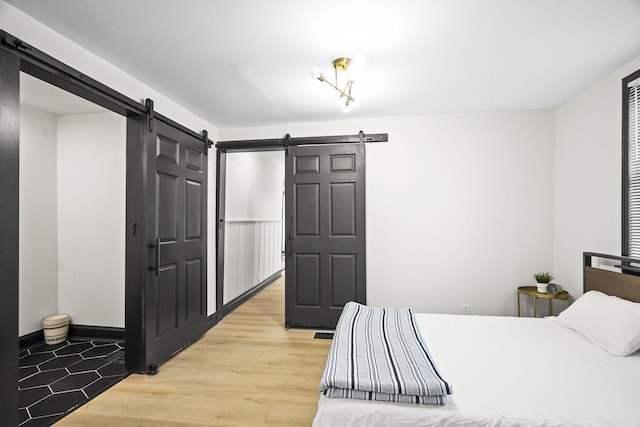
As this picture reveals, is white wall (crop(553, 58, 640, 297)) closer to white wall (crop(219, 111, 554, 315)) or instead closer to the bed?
white wall (crop(219, 111, 554, 315))

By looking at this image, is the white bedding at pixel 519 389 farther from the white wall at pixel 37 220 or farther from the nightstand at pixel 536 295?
the white wall at pixel 37 220

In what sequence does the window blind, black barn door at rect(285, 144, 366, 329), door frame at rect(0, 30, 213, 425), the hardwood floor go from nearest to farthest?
door frame at rect(0, 30, 213, 425) → the hardwood floor → the window blind → black barn door at rect(285, 144, 366, 329)

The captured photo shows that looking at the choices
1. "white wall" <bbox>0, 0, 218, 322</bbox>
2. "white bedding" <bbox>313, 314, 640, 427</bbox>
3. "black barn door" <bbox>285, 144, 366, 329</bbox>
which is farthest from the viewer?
"black barn door" <bbox>285, 144, 366, 329</bbox>

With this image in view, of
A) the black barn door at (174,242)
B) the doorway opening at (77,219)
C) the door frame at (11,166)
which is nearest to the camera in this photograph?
the door frame at (11,166)

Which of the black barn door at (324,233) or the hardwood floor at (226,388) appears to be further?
the black barn door at (324,233)

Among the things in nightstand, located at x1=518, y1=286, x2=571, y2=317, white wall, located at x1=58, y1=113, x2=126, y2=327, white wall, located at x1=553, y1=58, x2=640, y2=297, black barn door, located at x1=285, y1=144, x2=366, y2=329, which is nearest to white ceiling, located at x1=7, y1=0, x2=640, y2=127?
white wall, located at x1=553, y1=58, x2=640, y2=297

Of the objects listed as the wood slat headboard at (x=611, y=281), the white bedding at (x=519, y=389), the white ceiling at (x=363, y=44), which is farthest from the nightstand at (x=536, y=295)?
the white ceiling at (x=363, y=44)

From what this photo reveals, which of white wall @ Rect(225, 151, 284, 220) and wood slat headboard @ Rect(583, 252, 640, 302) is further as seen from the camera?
white wall @ Rect(225, 151, 284, 220)

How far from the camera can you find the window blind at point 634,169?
2408 mm

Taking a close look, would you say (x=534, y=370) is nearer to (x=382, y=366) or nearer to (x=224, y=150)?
(x=382, y=366)

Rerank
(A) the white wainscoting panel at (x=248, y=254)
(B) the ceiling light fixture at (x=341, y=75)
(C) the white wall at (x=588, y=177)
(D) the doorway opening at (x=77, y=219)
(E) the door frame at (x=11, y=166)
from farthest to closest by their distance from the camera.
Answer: (A) the white wainscoting panel at (x=248, y=254) → (D) the doorway opening at (x=77, y=219) → (C) the white wall at (x=588, y=177) → (B) the ceiling light fixture at (x=341, y=75) → (E) the door frame at (x=11, y=166)

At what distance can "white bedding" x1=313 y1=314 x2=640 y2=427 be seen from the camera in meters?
1.35

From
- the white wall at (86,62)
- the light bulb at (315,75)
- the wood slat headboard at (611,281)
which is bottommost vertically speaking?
the wood slat headboard at (611,281)

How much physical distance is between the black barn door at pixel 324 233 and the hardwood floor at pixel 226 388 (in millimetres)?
455
